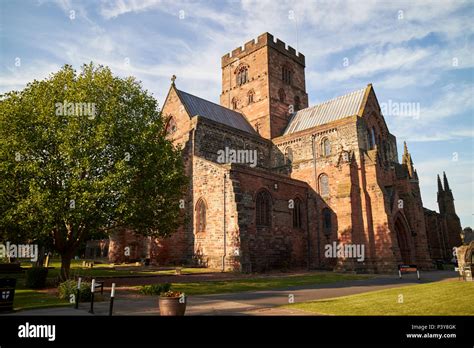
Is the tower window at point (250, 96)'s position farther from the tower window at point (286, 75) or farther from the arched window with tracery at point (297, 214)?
the arched window with tracery at point (297, 214)

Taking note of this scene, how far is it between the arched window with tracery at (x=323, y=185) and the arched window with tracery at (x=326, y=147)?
2421 millimetres

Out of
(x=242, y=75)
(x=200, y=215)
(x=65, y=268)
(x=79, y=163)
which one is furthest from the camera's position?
(x=242, y=75)

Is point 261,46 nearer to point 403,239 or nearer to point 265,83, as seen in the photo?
point 265,83

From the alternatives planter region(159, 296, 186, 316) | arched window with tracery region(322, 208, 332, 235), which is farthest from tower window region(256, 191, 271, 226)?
planter region(159, 296, 186, 316)

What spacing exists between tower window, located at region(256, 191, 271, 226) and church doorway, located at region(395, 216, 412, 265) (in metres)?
13.0

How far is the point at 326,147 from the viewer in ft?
116

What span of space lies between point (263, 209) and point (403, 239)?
48.7 feet

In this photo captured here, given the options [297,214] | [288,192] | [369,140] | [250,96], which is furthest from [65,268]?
[250,96]

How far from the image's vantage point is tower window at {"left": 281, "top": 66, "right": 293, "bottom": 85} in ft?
150

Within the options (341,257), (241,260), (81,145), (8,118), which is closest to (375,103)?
(341,257)

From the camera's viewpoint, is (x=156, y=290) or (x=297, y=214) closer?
(x=156, y=290)

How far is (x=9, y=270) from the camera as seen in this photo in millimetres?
25906
